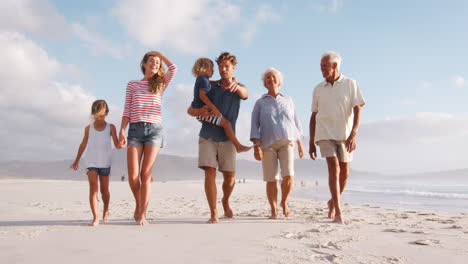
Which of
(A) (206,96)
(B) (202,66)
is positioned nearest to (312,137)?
(A) (206,96)

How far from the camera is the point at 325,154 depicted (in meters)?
4.59

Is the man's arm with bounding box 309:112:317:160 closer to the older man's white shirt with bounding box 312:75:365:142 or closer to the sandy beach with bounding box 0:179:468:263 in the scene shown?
the older man's white shirt with bounding box 312:75:365:142

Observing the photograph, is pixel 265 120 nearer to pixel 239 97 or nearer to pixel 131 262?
pixel 239 97

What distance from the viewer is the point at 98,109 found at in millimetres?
4617

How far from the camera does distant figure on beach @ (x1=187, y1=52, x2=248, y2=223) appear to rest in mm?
4562

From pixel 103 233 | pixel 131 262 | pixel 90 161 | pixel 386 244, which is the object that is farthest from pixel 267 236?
pixel 90 161

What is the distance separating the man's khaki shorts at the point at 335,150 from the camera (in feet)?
15.0

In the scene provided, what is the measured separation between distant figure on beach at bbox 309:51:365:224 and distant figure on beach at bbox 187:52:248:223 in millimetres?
1070

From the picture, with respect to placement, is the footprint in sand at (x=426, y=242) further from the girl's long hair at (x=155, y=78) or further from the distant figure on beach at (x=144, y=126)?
the girl's long hair at (x=155, y=78)

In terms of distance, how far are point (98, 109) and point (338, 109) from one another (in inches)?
121

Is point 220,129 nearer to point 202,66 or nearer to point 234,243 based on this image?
point 202,66

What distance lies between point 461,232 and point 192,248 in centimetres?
293

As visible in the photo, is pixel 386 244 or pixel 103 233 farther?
pixel 103 233

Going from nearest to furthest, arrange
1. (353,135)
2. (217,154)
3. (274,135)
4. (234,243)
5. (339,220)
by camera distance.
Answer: (234,243), (339,220), (353,135), (217,154), (274,135)
